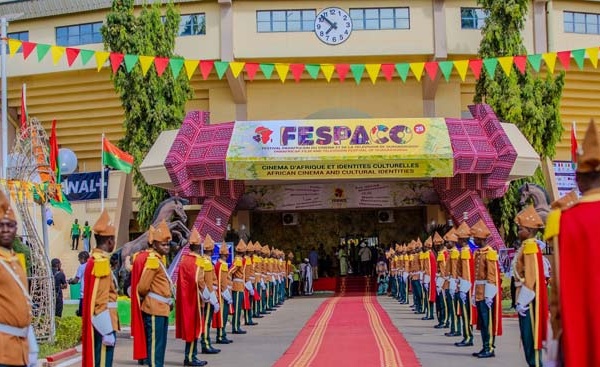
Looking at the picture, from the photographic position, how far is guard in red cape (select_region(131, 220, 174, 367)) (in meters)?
10.1

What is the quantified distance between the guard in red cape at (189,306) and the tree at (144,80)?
1786cm

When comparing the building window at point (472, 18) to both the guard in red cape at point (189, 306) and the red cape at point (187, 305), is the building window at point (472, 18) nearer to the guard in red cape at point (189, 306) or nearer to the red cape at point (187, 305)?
the guard in red cape at point (189, 306)

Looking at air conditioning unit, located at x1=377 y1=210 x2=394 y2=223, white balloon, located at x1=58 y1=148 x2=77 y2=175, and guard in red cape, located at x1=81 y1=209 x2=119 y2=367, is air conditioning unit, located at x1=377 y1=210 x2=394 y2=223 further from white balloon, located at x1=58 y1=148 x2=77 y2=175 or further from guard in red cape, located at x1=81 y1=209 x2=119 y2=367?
guard in red cape, located at x1=81 y1=209 x2=119 y2=367

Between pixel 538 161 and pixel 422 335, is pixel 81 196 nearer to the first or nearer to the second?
pixel 538 161

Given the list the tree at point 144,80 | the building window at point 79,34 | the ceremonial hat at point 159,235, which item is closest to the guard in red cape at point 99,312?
the ceremonial hat at point 159,235

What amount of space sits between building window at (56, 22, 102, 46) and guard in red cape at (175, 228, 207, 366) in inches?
903

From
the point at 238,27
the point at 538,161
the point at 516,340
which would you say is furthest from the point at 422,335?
the point at 238,27

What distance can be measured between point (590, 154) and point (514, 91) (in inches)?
1014

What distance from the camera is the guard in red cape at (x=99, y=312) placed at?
28.9 feet

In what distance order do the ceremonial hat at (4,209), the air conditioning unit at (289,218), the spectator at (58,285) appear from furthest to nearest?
1. the air conditioning unit at (289,218)
2. the spectator at (58,285)
3. the ceremonial hat at (4,209)

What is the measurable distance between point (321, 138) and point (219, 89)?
27.6 feet

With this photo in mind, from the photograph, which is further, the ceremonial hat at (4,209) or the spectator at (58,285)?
the spectator at (58,285)

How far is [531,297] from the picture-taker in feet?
31.9

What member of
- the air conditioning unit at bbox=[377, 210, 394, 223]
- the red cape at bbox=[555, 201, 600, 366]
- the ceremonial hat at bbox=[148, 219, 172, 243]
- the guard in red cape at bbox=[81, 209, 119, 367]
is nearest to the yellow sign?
the air conditioning unit at bbox=[377, 210, 394, 223]
